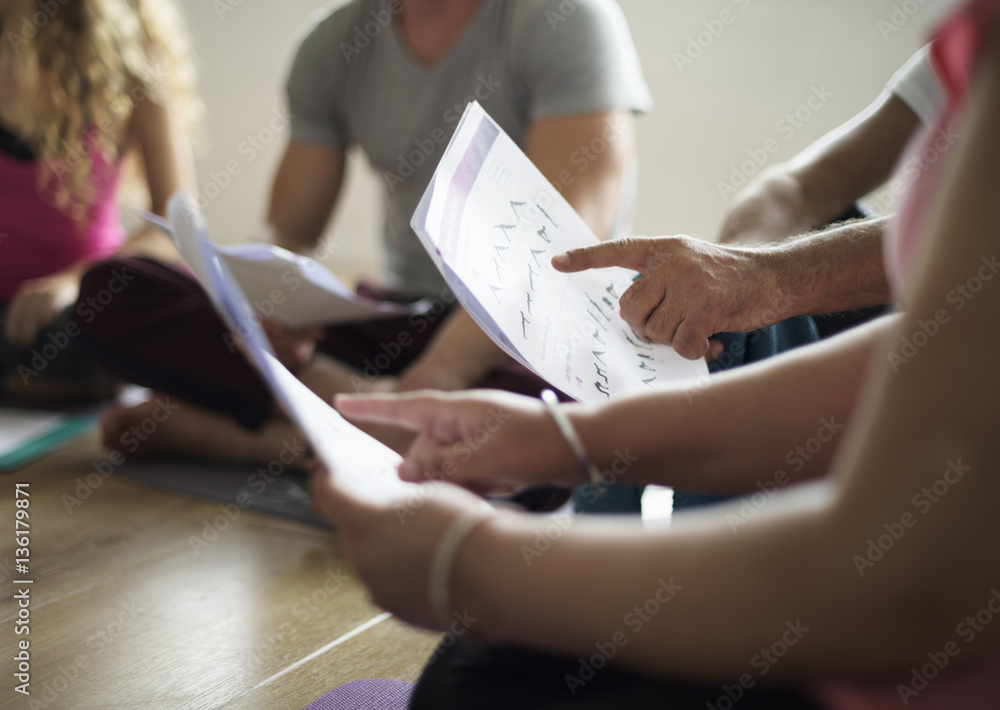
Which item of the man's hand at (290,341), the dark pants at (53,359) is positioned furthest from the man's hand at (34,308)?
the man's hand at (290,341)

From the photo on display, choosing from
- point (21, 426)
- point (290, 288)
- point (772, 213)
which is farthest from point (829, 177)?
point (21, 426)

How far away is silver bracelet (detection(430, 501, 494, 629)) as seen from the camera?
337mm

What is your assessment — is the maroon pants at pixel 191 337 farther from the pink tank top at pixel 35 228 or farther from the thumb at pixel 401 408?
the thumb at pixel 401 408

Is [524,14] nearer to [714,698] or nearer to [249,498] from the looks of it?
[249,498]

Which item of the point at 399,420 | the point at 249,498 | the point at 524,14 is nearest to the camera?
the point at 399,420

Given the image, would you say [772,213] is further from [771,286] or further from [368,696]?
[368,696]

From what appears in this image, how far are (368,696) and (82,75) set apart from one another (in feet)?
4.35

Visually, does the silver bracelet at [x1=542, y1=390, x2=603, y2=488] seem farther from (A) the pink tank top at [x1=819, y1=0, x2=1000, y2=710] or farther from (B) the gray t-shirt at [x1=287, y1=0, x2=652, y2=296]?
(B) the gray t-shirt at [x1=287, y1=0, x2=652, y2=296]

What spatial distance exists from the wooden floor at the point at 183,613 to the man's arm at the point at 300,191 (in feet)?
1.68

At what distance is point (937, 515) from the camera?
0.93ft

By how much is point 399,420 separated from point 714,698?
222mm

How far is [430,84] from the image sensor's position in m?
1.32

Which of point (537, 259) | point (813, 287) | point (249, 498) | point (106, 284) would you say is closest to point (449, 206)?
point (537, 259)

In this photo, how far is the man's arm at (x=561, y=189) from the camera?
40.1 inches
